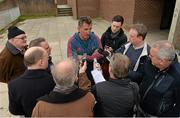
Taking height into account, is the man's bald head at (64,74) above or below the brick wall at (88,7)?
above

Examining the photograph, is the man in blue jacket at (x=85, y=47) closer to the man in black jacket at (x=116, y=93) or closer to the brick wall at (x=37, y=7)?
the man in black jacket at (x=116, y=93)

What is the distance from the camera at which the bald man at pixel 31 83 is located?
2.20m

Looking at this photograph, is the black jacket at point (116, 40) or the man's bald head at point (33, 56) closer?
the man's bald head at point (33, 56)

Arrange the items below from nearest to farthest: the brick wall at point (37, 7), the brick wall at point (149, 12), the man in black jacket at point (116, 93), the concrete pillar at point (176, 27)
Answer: the man in black jacket at point (116, 93)
the concrete pillar at point (176, 27)
the brick wall at point (149, 12)
the brick wall at point (37, 7)

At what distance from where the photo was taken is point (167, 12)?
12.2 m

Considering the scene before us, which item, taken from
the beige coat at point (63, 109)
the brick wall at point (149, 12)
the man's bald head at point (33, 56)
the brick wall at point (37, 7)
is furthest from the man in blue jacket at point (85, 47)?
the brick wall at point (37, 7)

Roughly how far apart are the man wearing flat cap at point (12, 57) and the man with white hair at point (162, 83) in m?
1.86

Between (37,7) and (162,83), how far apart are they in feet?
67.5

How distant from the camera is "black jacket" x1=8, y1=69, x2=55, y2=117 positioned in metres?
2.19

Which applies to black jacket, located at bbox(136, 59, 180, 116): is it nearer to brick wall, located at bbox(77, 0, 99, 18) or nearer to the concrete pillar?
the concrete pillar

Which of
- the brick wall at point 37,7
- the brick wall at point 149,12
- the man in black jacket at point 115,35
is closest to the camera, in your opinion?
the man in black jacket at point 115,35

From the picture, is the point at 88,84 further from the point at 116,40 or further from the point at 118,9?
the point at 118,9

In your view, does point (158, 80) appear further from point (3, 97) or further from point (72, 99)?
point (3, 97)

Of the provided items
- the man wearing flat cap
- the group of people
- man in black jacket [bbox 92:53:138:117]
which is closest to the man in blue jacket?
the group of people
